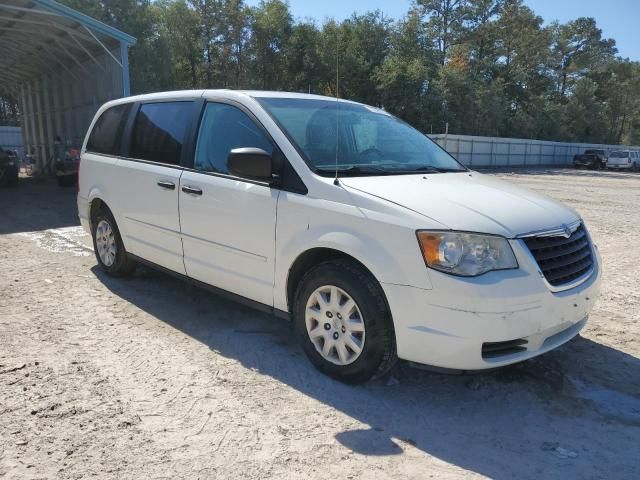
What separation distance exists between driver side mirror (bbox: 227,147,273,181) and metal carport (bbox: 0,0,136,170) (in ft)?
36.7

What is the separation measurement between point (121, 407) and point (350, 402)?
138 cm

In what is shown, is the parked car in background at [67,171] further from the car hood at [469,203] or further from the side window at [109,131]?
the car hood at [469,203]

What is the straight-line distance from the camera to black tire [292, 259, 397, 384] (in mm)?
3090

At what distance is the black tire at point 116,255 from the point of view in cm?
536

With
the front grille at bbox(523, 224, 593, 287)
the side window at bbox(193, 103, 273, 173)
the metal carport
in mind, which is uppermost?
the metal carport

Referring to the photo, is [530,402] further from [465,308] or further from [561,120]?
[561,120]

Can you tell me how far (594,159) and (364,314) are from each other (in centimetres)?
4291

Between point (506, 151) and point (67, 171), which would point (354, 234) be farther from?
point (506, 151)

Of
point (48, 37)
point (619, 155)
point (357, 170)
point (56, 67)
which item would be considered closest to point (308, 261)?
point (357, 170)

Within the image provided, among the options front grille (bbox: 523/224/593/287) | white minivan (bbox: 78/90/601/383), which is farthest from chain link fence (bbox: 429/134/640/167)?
front grille (bbox: 523/224/593/287)

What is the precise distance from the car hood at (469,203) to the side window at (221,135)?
0.92 m

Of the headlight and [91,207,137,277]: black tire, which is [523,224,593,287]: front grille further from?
[91,207,137,277]: black tire

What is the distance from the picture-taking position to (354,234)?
312cm

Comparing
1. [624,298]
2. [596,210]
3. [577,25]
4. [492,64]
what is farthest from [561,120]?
[624,298]
